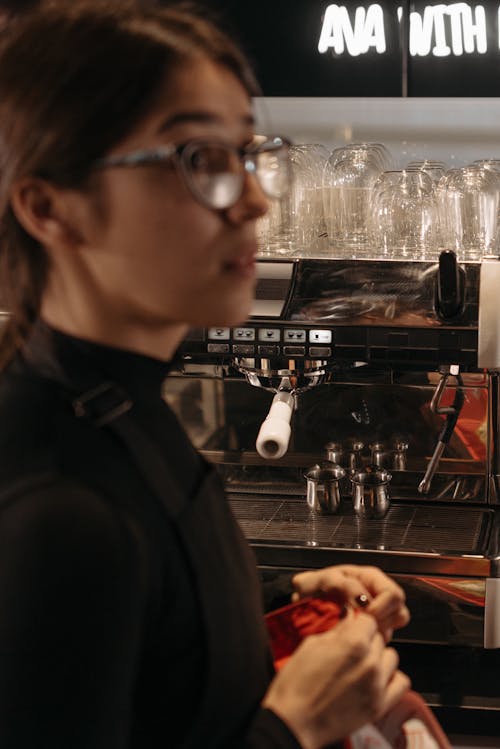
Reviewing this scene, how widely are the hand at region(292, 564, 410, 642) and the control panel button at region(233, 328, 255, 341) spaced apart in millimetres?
894

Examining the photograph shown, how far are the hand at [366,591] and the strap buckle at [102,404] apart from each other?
36 centimetres

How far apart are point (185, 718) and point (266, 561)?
46.6 inches

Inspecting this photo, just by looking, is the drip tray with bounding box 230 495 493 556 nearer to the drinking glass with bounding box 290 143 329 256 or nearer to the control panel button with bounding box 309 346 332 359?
the control panel button with bounding box 309 346 332 359

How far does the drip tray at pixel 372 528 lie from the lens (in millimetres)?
1877

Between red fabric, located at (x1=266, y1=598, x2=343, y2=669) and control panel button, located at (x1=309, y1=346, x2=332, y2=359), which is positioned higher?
control panel button, located at (x1=309, y1=346, x2=332, y2=359)

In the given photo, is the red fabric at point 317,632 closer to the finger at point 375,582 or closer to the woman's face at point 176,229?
the finger at point 375,582

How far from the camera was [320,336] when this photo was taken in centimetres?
185

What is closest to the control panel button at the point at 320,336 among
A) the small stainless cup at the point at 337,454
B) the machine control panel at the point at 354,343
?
the machine control panel at the point at 354,343

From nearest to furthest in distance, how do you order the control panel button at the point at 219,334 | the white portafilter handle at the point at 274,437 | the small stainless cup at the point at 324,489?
1. the white portafilter handle at the point at 274,437
2. the control panel button at the point at 219,334
3. the small stainless cup at the point at 324,489

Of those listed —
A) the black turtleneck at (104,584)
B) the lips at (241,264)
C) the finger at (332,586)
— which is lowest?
the finger at (332,586)

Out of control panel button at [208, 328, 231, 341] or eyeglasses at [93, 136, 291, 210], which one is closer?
eyeglasses at [93, 136, 291, 210]

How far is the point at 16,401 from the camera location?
71 cm

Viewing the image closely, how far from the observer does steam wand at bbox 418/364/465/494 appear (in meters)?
1.94

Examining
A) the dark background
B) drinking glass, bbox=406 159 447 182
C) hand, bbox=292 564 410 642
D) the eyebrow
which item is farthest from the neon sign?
the eyebrow
